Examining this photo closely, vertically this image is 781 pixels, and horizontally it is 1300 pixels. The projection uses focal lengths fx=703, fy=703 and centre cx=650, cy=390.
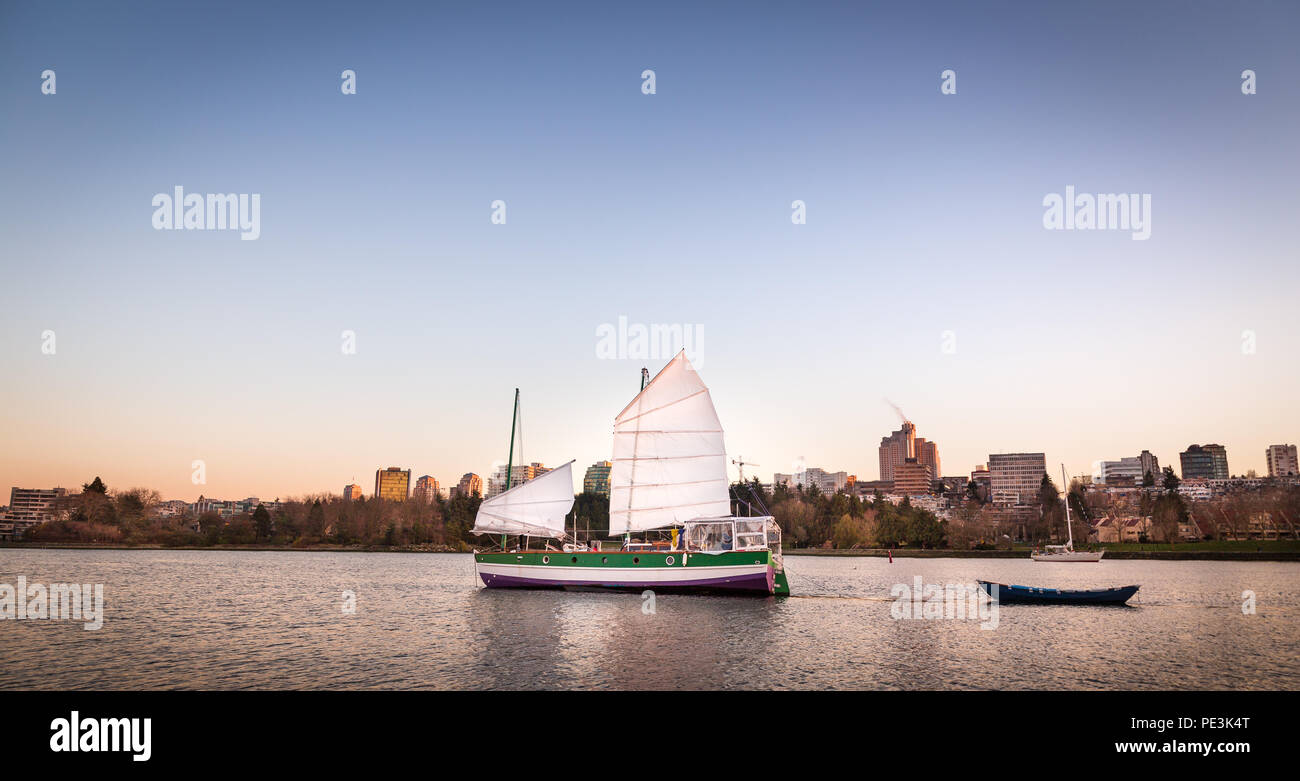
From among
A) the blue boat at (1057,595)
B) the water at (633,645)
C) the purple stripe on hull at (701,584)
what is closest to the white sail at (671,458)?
the purple stripe on hull at (701,584)

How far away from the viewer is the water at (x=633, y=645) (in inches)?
1013

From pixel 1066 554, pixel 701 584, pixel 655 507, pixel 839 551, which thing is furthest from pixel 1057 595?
pixel 839 551

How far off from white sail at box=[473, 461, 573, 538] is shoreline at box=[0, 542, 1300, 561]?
296ft

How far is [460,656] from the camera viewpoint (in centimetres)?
3000

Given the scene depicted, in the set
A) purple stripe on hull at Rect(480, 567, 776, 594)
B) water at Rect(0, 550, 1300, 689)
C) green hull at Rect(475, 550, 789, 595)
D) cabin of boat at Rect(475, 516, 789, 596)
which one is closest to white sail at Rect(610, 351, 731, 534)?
cabin of boat at Rect(475, 516, 789, 596)

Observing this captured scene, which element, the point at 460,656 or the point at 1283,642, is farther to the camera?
the point at 1283,642

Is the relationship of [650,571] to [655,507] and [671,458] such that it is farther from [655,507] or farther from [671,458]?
[671,458]

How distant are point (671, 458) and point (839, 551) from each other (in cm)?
11233

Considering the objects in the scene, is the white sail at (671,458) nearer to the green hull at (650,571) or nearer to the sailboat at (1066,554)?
the green hull at (650,571)

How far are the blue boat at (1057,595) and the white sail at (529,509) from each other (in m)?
33.9
